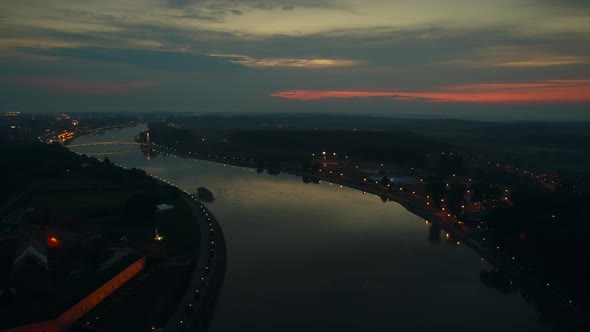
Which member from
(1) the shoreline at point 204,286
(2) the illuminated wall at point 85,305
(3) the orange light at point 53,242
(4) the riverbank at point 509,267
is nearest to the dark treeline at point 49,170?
(3) the orange light at point 53,242

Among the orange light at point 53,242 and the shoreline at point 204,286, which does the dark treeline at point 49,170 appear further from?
the shoreline at point 204,286

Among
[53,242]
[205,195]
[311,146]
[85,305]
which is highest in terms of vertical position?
[311,146]

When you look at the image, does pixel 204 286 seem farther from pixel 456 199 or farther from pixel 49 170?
pixel 49 170

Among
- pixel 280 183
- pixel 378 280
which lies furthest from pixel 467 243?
pixel 280 183

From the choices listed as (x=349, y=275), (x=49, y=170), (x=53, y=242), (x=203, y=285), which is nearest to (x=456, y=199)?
(x=349, y=275)

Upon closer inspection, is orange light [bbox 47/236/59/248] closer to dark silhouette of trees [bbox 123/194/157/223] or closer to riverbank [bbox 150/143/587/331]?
dark silhouette of trees [bbox 123/194/157/223]

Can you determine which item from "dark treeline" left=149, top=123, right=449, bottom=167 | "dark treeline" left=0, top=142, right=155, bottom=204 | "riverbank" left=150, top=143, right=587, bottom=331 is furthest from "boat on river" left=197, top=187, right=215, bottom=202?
"dark treeline" left=149, top=123, right=449, bottom=167

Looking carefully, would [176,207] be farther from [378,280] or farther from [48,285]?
[378,280]

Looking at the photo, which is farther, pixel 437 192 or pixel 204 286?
pixel 437 192

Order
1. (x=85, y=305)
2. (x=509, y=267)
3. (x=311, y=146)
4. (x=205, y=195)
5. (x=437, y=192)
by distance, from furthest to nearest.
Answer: (x=311, y=146) < (x=205, y=195) < (x=437, y=192) < (x=509, y=267) < (x=85, y=305)

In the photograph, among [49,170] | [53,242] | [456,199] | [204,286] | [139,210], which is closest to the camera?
[204,286]
